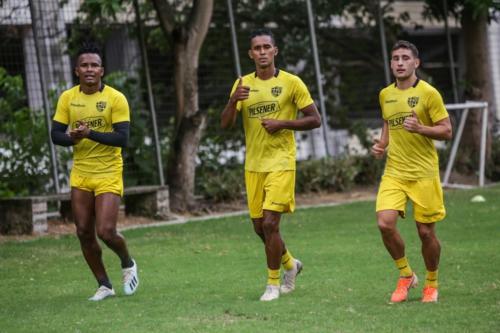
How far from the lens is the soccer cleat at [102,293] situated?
381 inches

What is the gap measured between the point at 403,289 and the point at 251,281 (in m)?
1.97

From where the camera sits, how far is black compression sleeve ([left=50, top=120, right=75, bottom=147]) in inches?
373

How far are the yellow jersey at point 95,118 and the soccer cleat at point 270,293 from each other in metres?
1.69

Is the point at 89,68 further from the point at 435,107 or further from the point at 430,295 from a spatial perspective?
the point at 430,295

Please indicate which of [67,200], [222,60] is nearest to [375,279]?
[67,200]

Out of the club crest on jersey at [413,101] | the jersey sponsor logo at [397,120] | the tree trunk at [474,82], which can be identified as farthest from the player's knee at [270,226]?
the tree trunk at [474,82]

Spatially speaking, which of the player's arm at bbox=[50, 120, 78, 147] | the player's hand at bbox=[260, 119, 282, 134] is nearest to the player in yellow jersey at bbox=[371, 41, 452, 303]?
the player's hand at bbox=[260, 119, 282, 134]

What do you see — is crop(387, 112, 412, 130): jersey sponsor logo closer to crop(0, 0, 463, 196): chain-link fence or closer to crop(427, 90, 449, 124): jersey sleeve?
crop(427, 90, 449, 124): jersey sleeve

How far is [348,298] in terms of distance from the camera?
9.28 m

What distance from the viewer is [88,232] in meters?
9.72

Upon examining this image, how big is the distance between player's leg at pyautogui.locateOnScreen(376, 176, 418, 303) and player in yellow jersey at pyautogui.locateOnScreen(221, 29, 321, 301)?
32.9 inches

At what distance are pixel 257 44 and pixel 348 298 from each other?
2240 millimetres

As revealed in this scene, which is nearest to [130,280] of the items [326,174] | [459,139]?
A: [326,174]

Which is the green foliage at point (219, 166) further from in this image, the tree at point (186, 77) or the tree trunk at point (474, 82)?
the tree trunk at point (474, 82)
